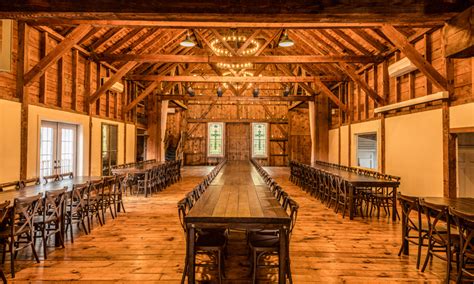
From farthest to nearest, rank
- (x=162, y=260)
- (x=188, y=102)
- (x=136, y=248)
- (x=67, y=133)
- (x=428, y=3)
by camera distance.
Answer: (x=188, y=102) → (x=67, y=133) → (x=136, y=248) → (x=162, y=260) → (x=428, y=3)

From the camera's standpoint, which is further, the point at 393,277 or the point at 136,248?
the point at 136,248

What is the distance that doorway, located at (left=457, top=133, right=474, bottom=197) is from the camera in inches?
225

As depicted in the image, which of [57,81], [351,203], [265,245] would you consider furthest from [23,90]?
[351,203]

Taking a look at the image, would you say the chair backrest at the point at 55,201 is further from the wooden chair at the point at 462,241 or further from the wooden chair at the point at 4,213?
the wooden chair at the point at 462,241

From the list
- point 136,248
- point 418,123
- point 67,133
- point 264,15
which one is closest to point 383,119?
point 418,123

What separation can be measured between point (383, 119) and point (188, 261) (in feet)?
22.9

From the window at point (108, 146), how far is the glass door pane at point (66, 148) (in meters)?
1.24

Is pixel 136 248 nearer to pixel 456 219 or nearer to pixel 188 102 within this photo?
pixel 456 219

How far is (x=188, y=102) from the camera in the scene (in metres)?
17.0

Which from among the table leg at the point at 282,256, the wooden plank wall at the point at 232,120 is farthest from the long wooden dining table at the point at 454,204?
the wooden plank wall at the point at 232,120

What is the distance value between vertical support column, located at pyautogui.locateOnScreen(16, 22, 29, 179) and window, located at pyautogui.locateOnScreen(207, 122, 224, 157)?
1184 centimetres

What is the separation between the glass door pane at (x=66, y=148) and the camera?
7.23m

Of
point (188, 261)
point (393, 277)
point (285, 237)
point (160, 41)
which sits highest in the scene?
point (160, 41)

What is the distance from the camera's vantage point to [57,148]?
710cm
